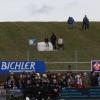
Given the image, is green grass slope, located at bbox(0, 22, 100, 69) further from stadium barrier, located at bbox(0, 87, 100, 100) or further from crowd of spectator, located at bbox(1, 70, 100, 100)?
stadium barrier, located at bbox(0, 87, 100, 100)

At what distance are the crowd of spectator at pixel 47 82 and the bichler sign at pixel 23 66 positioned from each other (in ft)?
4.37

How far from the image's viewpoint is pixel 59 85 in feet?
133

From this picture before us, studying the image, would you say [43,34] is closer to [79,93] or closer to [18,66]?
[18,66]

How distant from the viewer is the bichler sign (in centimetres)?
4350

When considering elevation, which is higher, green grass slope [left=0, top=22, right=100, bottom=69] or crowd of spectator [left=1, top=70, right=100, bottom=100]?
green grass slope [left=0, top=22, right=100, bottom=69]

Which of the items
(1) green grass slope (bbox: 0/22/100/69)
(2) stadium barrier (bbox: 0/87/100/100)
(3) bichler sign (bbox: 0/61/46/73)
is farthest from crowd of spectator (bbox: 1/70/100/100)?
(1) green grass slope (bbox: 0/22/100/69)

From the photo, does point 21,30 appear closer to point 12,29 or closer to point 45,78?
point 12,29

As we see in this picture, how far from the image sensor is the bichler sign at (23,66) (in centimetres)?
4350

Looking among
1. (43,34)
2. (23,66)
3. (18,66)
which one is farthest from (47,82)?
(43,34)

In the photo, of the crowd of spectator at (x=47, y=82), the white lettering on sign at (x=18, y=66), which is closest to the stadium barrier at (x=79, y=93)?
the crowd of spectator at (x=47, y=82)

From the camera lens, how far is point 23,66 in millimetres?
43688

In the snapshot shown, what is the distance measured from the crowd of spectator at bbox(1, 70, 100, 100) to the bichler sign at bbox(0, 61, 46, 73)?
1.33 meters

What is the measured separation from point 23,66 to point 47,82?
13.7 ft

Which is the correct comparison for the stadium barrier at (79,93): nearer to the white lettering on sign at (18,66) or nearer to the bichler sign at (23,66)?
the bichler sign at (23,66)
